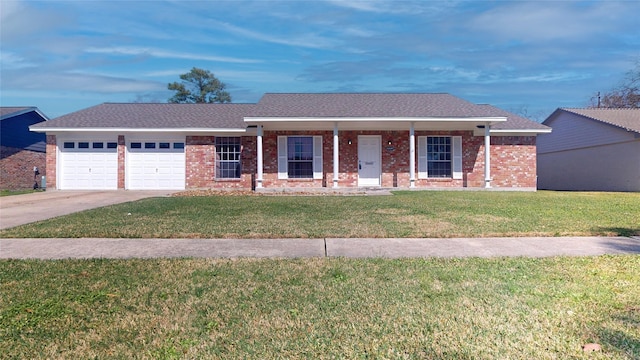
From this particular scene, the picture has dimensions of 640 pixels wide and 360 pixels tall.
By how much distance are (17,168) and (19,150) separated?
1.06 metres

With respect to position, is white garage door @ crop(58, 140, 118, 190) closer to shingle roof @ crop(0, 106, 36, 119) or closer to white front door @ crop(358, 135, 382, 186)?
shingle roof @ crop(0, 106, 36, 119)

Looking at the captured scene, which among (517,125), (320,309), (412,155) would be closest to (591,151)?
(517,125)

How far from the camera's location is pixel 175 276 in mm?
5016

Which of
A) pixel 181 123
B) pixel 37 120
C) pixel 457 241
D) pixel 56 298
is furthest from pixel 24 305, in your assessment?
pixel 37 120

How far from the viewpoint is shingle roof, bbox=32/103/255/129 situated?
19.9m

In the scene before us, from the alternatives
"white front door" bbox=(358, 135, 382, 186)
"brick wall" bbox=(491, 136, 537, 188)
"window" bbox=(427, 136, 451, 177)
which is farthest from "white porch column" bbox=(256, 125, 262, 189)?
"brick wall" bbox=(491, 136, 537, 188)

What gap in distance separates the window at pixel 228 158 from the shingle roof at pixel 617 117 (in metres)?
18.7

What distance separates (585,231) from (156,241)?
7.61 metres

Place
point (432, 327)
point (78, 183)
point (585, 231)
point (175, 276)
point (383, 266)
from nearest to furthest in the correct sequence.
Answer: point (432, 327)
point (175, 276)
point (383, 266)
point (585, 231)
point (78, 183)

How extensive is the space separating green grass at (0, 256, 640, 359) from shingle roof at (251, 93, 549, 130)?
45.0 ft

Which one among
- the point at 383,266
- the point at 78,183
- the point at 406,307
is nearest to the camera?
the point at 406,307

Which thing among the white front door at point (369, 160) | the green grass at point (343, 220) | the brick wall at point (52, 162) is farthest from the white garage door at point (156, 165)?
the white front door at point (369, 160)

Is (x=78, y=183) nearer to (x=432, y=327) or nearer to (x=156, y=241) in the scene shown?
(x=156, y=241)

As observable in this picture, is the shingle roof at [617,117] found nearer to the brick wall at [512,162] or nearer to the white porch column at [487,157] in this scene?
the brick wall at [512,162]
